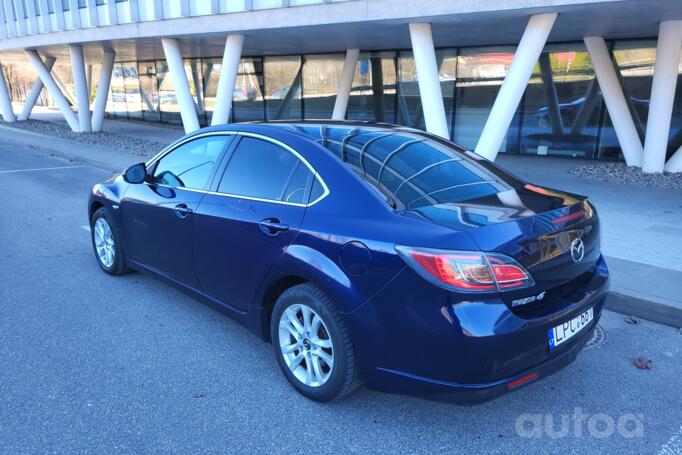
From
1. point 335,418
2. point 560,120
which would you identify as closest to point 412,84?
point 560,120

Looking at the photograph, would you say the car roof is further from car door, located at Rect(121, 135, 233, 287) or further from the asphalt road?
the asphalt road

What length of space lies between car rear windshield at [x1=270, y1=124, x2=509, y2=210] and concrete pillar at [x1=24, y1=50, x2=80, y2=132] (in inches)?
832

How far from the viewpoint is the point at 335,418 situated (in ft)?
9.80

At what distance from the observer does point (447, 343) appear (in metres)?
2.48

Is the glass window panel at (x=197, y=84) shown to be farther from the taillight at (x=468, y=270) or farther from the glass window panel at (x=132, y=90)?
the taillight at (x=468, y=270)

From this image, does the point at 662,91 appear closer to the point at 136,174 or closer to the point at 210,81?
the point at 136,174

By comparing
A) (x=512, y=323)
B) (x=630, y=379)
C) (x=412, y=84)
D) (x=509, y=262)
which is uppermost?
(x=412, y=84)

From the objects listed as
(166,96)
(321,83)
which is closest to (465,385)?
(321,83)

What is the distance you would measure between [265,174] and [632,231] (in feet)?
17.5

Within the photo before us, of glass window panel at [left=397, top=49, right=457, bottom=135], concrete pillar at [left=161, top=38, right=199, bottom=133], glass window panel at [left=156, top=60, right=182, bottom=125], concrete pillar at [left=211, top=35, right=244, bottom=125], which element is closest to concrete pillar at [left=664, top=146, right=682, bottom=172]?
glass window panel at [left=397, top=49, right=457, bottom=135]

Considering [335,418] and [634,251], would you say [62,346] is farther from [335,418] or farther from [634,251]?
[634,251]

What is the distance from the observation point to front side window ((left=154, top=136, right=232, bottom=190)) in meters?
3.95

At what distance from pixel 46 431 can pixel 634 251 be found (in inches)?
227

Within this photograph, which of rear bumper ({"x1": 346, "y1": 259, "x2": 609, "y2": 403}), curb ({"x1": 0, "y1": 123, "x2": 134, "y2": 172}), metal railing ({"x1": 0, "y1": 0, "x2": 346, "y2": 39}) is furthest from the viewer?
metal railing ({"x1": 0, "y1": 0, "x2": 346, "y2": 39})
